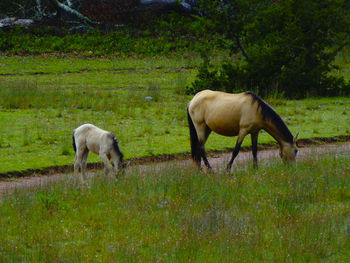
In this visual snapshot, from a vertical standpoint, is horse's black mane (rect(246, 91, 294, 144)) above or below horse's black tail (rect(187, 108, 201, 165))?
above

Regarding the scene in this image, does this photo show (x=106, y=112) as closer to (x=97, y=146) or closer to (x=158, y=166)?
(x=158, y=166)

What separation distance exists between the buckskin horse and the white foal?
2.36 m

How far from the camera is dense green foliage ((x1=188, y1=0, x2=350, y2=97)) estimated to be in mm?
26578

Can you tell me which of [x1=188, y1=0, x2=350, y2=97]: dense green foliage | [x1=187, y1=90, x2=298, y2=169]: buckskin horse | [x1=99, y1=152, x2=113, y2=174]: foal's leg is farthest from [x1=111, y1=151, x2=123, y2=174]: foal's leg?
[x1=188, y1=0, x2=350, y2=97]: dense green foliage

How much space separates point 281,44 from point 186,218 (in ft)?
63.2

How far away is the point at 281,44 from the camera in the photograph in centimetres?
2706

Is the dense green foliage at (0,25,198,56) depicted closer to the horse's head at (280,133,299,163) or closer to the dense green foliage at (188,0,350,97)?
the dense green foliage at (188,0,350,97)

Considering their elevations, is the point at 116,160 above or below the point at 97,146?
below

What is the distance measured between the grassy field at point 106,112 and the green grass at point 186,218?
4228mm

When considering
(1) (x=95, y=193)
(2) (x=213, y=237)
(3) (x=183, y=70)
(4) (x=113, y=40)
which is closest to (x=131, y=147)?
(1) (x=95, y=193)

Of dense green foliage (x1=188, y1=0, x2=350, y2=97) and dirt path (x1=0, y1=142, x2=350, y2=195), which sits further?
dense green foliage (x1=188, y1=0, x2=350, y2=97)

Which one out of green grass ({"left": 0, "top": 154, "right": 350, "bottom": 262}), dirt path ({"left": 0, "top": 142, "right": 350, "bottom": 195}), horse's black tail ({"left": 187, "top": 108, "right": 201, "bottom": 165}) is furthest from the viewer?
horse's black tail ({"left": 187, "top": 108, "right": 201, "bottom": 165})

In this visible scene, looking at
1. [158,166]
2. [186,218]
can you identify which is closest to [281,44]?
[158,166]

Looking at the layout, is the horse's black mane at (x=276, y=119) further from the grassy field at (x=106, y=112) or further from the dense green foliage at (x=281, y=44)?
the dense green foliage at (x=281, y=44)
